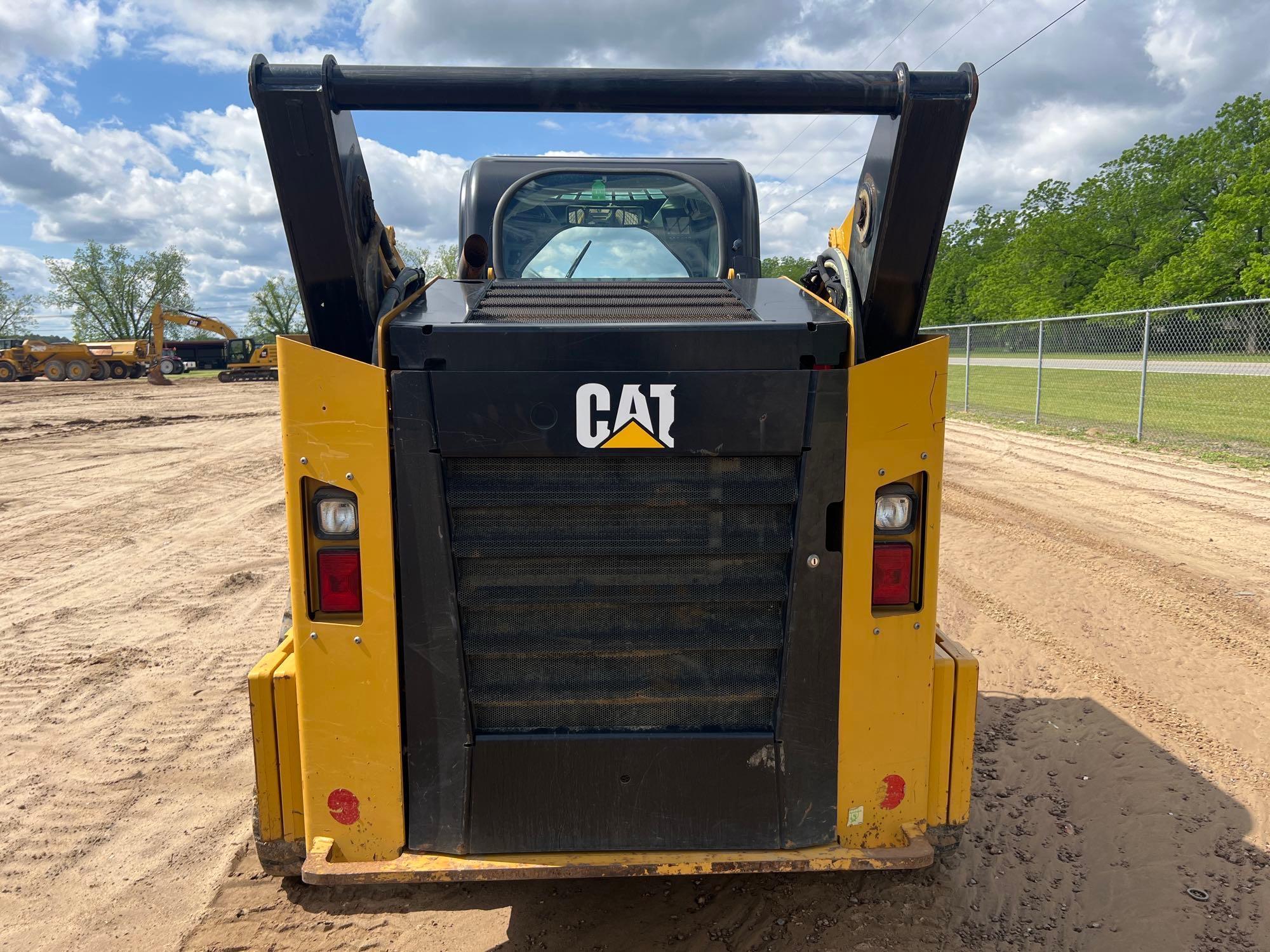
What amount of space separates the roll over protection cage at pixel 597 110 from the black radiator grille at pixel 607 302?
0.37 meters

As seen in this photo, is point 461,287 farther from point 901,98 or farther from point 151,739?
point 151,739

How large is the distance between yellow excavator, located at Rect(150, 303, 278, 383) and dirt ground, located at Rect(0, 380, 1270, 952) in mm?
29901

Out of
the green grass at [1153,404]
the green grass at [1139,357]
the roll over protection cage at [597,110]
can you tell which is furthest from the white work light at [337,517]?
the green grass at [1139,357]

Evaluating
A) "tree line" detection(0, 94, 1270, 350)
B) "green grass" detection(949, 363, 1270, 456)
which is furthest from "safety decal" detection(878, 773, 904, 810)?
"tree line" detection(0, 94, 1270, 350)

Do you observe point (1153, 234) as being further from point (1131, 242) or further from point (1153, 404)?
point (1153, 404)

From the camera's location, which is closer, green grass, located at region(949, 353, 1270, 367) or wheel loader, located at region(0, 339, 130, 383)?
green grass, located at region(949, 353, 1270, 367)

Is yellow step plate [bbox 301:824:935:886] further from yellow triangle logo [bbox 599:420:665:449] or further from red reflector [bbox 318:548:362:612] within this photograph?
yellow triangle logo [bbox 599:420:665:449]

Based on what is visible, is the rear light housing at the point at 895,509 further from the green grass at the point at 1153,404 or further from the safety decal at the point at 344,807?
the green grass at the point at 1153,404

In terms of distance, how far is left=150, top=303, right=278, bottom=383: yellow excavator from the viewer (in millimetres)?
34031

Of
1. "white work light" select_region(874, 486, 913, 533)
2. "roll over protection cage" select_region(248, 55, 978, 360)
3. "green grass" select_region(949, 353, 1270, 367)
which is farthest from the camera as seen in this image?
"green grass" select_region(949, 353, 1270, 367)

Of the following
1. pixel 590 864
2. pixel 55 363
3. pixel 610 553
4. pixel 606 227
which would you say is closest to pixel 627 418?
pixel 610 553

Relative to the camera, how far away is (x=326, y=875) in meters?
2.18

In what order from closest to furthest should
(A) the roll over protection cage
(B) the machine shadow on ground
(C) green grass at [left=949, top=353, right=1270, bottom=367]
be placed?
(A) the roll over protection cage
(B) the machine shadow on ground
(C) green grass at [left=949, top=353, right=1270, bottom=367]

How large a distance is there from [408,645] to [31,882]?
2058 millimetres
